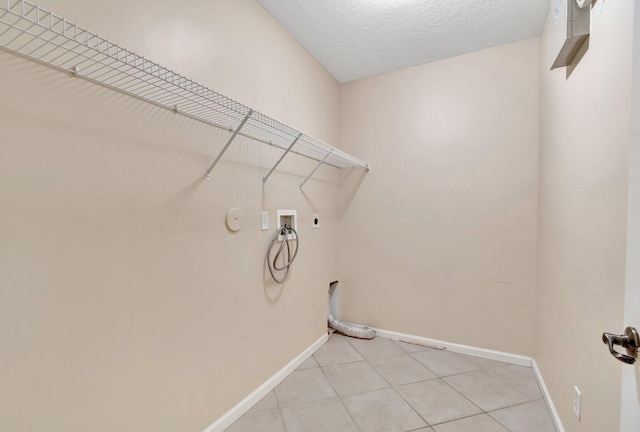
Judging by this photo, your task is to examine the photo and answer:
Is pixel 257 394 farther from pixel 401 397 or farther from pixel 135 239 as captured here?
pixel 135 239

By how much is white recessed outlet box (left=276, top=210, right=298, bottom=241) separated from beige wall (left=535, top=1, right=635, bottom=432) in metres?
1.66

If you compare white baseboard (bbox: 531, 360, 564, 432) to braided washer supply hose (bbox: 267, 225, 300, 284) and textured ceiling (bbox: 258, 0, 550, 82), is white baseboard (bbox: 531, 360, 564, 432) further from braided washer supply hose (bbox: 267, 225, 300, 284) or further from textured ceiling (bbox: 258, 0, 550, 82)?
textured ceiling (bbox: 258, 0, 550, 82)

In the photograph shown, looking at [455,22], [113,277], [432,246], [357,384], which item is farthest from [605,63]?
[357,384]

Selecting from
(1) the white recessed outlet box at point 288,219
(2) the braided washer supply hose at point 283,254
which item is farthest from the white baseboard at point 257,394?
(1) the white recessed outlet box at point 288,219

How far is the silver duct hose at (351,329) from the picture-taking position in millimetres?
2695

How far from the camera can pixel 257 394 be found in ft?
5.88

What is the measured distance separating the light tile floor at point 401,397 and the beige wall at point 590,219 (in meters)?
0.31

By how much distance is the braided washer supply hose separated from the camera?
191cm

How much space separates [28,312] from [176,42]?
1.23 meters

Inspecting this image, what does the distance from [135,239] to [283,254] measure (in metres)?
1.05

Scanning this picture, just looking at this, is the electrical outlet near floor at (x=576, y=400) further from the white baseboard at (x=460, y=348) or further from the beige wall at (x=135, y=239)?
the beige wall at (x=135, y=239)

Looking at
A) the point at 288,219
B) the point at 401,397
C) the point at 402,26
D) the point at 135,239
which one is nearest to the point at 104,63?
the point at 135,239

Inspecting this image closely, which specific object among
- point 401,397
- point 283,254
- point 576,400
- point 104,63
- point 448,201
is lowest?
point 401,397

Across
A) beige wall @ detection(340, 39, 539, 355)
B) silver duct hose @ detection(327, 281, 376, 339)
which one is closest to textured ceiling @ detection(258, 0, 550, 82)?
beige wall @ detection(340, 39, 539, 355)
